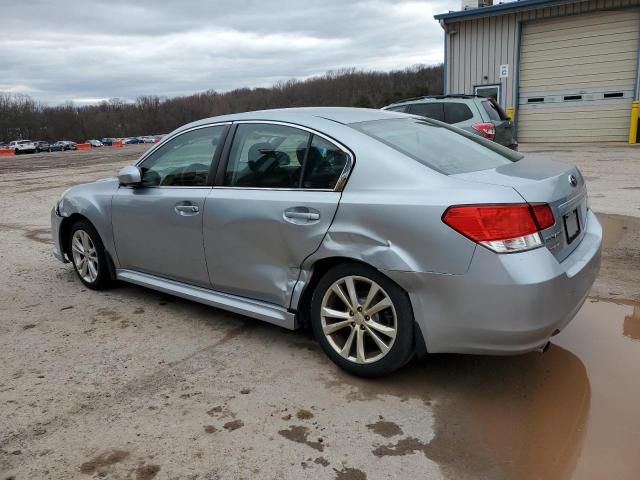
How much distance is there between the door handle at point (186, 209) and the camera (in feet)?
12.6

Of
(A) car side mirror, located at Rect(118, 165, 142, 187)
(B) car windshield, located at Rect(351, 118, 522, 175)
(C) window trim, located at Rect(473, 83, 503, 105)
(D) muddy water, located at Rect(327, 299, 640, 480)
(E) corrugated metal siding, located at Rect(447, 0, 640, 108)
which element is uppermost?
(E) corrugated metal siding, located at Rect(447, 0, 640, 108)

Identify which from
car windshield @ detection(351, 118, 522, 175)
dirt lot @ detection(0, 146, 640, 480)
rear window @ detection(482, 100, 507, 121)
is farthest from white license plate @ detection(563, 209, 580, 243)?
rear window @ detection(482, 100, 507, 121)

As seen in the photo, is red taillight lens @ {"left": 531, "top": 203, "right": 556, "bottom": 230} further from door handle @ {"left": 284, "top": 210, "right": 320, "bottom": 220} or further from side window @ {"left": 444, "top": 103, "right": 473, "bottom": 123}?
side window @ {"left": 444, "top": 103, "right": 473, "bottom": 123}

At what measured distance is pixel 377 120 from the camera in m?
3.65

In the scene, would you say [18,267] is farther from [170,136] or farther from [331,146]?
[331,146]

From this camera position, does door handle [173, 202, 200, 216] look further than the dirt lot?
Yes

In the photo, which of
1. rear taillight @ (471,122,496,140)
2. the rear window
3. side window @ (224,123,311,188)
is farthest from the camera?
the rear window

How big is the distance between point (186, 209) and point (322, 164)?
116 cm

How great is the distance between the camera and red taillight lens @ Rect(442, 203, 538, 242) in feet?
8.63

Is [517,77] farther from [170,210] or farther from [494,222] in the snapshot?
[494,222]

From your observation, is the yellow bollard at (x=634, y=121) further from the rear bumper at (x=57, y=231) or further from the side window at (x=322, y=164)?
the rear bumper at (x=57, y=231)

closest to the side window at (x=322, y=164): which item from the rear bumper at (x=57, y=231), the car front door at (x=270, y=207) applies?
the car front door at (x=270, y=207)

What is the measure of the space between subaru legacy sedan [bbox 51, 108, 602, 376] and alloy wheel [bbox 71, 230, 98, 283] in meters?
0.71

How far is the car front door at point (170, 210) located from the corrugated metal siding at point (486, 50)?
1960 centimetres
